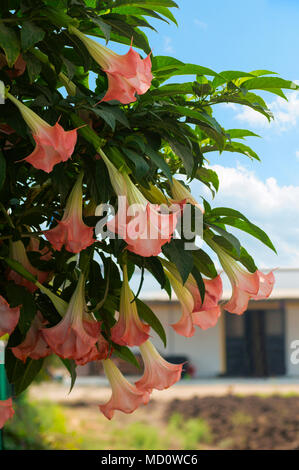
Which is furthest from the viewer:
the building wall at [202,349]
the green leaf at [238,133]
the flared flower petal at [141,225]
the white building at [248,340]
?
the building wall at [202,349]

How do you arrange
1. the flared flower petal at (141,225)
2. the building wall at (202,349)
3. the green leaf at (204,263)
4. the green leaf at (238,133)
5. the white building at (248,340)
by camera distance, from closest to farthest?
the flared flower petal at (141,225)
the green leaf at (204,263)
the green leaf at (238,133)
the white building at (248,340)
the building wall at (202,349)

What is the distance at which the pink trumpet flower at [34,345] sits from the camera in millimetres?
505

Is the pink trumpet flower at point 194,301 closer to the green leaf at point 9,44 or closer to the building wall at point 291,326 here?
the green leaf at point 9,44

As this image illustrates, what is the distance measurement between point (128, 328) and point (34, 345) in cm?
8

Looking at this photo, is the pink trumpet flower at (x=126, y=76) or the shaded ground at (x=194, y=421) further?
the shaded ground at (x=194, y=421)

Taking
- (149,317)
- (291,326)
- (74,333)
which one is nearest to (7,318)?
(74,333)

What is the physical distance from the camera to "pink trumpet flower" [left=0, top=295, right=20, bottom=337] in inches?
17.8

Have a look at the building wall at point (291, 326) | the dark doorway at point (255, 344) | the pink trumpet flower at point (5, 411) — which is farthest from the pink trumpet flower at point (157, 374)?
the building wall at point (291, 326)

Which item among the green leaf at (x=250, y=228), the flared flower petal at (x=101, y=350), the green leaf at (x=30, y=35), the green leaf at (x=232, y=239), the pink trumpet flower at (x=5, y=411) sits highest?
the green leaf at (x=30, y=35)

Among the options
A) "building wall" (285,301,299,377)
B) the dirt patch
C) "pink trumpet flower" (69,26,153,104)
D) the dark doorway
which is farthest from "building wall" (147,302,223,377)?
"pink trumpet flower" (69,26,153,104)

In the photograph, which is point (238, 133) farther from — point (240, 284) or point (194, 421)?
point (194, 421)

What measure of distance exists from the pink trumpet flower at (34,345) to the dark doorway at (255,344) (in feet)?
19.8

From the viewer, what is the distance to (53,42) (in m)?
0.45

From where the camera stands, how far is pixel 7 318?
46cm
